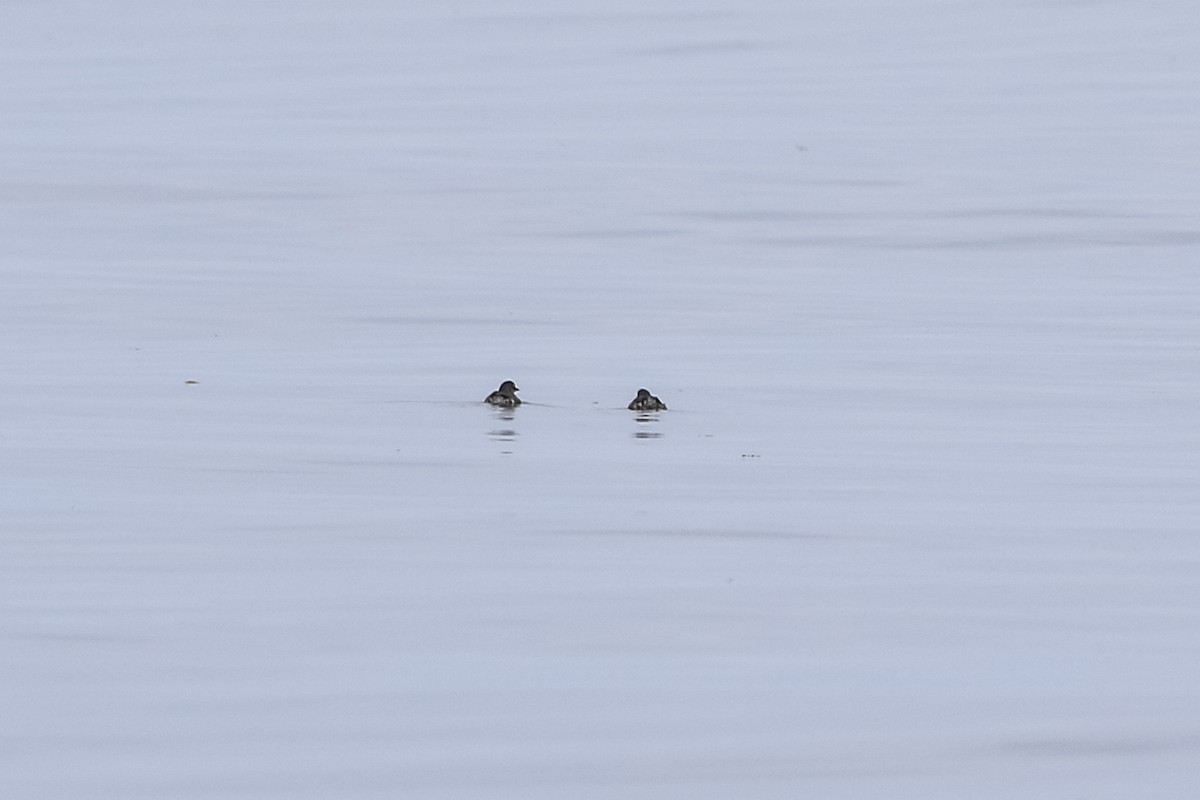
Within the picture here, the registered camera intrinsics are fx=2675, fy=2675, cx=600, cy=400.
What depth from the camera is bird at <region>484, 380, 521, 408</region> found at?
1331 centimetres

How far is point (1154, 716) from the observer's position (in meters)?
7.13

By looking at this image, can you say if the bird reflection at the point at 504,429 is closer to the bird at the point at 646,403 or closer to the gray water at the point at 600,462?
the gray water at the point at 600,462

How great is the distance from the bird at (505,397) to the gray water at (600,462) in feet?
0.61

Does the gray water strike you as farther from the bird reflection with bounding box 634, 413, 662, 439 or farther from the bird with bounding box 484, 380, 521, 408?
the bird with bounding box 484, 380, 521, 408

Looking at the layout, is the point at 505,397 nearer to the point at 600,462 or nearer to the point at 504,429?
the point at 504,429

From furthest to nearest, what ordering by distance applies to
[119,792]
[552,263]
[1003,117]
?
[1003,117] < [552,263] < [119,792]

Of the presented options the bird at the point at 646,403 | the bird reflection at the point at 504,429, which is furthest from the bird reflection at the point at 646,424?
the bird reflection at the point at 504,429

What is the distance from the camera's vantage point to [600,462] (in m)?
11.6

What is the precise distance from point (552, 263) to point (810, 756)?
13.5m

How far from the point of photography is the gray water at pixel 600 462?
6977mm

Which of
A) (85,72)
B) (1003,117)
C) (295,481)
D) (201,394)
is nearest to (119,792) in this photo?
(295,481)

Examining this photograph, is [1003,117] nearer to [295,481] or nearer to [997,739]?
[295,481]

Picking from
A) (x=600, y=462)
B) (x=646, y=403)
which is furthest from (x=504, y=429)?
(x=600, y=462)

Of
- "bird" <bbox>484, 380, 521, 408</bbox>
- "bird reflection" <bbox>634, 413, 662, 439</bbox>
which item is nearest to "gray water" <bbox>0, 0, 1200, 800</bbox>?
"bird reflection" <bbox>634, 413, 662, 439</bbox>
